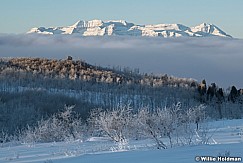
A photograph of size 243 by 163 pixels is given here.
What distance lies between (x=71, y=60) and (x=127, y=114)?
10514 centimetres

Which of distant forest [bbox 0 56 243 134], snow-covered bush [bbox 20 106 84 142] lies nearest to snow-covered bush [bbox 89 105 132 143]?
snow-covered bush [bbox 20 106 84 142]

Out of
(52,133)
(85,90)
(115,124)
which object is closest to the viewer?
(115,124)

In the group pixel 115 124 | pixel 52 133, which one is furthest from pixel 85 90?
pixel 115 124

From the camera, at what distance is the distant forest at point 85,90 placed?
252 feet

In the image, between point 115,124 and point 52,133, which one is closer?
point 115,124

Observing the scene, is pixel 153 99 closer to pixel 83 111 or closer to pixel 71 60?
pixel 71 60

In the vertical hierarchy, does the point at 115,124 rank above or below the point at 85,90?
above

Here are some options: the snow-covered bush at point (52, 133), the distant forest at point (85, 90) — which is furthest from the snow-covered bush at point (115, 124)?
the distant forest at point (85, 90)

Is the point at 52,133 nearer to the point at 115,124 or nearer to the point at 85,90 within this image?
the point at 115,124

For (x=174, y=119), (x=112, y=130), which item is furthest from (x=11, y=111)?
(x=174, y=119)

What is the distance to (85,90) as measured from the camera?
109188 millimetres

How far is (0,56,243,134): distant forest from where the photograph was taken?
76.9 metres

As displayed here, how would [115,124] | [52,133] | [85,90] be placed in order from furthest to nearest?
[85,90] < [52,133] < [115,124]

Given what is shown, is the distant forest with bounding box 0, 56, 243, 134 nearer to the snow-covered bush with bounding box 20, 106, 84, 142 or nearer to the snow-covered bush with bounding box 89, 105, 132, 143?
the snow-covered bush with bounding box 20, 106, 84, 142
